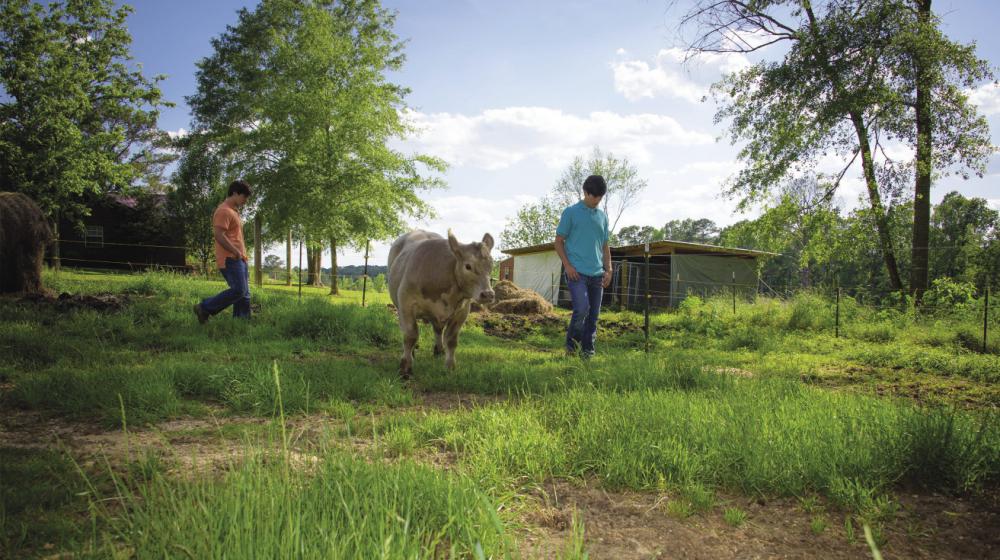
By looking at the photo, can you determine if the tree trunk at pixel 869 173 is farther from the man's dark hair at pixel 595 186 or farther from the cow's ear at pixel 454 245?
the cow's ear at pixel 454 245

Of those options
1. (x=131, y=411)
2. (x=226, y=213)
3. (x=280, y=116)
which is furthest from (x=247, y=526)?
(x=280, y=116)

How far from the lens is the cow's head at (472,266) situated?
5.54 m

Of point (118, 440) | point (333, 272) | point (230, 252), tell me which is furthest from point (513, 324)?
point (333, 272)

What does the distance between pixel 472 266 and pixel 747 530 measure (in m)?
3.89

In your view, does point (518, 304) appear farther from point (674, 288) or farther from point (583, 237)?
point (674, 288)

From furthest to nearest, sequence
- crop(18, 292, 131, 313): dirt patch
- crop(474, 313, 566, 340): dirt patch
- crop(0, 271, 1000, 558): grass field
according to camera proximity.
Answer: crop(474, 313, 566, 340): dirt patch, crop(18, 292, 131, 313): dirt patch, crop(0, 271, 1000, 558): grass field

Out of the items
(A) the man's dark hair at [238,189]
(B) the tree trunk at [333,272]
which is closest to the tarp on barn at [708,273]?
(B) the tree trunk at [333,272]

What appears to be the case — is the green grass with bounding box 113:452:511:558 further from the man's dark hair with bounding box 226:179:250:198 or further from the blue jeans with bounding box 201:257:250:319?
the man's dark hair with bounding box 226:179:250:198

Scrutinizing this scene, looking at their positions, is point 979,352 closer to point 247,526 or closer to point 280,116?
point 247,526

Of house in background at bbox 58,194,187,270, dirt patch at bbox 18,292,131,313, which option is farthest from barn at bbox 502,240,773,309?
house in background at bbox 58,194,187,270

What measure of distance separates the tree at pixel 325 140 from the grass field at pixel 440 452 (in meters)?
16.6

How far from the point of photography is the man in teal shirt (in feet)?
21.1

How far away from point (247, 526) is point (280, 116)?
2369 centimetres

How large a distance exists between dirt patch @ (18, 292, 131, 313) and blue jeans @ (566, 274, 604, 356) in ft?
22.0
